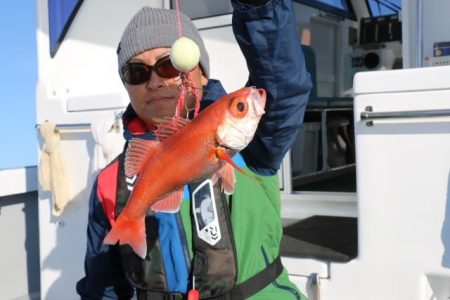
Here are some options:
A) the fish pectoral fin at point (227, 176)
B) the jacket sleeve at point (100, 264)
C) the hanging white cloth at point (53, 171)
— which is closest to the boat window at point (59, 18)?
the hanging white cloth at point (53, 171)

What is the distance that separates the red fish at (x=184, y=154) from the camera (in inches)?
43.6

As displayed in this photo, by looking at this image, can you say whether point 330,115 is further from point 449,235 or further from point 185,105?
point 185,105

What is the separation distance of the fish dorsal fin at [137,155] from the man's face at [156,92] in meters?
0.36

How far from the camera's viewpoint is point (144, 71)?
5.40 ft

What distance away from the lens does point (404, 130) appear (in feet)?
7.77

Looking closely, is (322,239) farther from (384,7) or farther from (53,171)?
(384,7)

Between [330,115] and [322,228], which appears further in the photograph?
[330,115]

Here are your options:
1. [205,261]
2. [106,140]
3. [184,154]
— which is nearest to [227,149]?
[184,154]

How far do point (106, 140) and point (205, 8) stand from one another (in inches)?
47.2

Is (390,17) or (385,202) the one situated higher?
(390,17)

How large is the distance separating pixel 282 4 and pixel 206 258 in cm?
85

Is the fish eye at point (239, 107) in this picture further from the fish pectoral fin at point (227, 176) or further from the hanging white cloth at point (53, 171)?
the hanging white cloth at point (53, 171)

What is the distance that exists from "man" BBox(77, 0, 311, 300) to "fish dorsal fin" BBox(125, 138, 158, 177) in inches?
15.2

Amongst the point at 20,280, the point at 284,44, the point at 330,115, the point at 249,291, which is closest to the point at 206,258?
the point at 249,291
